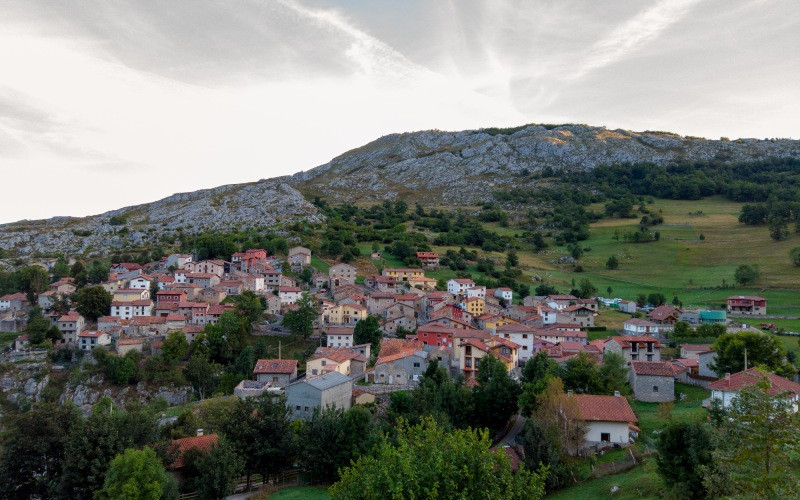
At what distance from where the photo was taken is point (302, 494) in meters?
24.5

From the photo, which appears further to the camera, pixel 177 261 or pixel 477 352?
pixel 177 261

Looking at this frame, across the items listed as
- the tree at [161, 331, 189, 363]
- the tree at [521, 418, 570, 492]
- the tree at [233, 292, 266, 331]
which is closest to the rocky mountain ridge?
the tree at [233, 292, 266, 331]

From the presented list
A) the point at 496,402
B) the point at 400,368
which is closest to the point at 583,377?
the point at 496,402

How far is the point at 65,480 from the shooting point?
2262 centimetres

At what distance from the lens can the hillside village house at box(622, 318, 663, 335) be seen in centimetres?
5075

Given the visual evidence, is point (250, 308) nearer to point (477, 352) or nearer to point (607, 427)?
point (477, 352)

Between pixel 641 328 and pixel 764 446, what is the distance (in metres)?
45.3

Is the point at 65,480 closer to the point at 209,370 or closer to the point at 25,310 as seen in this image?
the point at 209,370

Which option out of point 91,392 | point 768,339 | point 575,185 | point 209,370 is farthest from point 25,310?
point 575,185

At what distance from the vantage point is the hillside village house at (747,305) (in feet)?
191

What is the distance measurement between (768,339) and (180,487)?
113ft

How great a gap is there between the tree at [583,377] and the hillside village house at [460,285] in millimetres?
36398

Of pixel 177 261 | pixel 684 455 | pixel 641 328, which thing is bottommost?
pixel 641 328

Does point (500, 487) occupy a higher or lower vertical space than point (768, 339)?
higher
